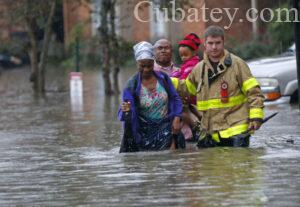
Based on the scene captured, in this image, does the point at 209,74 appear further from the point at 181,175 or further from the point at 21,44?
the point at 21,44

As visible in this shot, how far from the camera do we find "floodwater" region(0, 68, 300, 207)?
8352 millimetres

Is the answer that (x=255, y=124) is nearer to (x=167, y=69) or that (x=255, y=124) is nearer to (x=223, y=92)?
(x=223, y=92)

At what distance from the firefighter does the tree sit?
1640 cm

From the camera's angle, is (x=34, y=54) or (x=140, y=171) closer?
(x=140, y=171)

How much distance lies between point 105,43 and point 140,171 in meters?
17.1

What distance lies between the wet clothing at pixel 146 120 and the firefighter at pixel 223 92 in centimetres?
30

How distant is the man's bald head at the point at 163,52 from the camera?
39.7 ft

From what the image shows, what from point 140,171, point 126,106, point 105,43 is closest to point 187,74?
point 126,106

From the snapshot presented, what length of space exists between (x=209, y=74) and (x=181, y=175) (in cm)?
181

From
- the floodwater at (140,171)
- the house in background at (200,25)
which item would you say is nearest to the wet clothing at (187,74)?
the floodwater at (140,171)

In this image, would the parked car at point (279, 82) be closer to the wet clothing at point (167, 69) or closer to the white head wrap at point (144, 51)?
the wet clothing at point (167, 69)

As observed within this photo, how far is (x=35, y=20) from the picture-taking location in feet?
99.1

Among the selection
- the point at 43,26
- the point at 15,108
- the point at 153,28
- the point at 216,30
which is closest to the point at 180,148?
the point at 216,30

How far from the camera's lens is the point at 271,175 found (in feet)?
30.5
